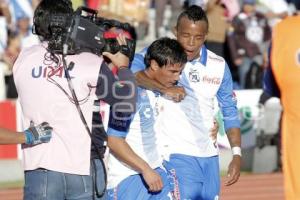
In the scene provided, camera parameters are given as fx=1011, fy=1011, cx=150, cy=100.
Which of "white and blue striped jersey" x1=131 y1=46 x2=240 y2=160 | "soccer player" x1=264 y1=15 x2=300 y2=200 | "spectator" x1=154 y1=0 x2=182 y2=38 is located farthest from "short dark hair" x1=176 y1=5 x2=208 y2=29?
"spectator" x1=154 y1=0 x2=182 y2=38

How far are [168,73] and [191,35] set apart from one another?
1.79ft

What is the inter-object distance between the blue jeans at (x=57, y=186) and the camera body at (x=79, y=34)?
69 cm

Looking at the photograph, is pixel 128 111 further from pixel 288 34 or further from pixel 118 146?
pixel 288 34

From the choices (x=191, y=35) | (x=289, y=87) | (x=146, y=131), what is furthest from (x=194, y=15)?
(x=289, y=87)

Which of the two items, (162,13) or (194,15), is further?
(162,13)

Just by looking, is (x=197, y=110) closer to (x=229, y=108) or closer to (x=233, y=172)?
(x=229, y=108)

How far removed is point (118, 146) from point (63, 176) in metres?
0.62

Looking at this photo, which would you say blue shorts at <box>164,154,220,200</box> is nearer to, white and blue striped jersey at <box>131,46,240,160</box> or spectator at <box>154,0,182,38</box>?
white and blue striped jersey at <box>131,46,240,160</box>

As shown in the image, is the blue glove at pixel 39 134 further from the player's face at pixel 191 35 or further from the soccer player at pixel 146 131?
the player's face at pixel 191 35

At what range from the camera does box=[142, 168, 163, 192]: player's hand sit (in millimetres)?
6258

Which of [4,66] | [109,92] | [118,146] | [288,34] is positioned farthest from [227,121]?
[4,66]

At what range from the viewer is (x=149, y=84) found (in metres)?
6.48

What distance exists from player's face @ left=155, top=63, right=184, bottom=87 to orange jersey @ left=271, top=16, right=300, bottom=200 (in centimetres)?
164

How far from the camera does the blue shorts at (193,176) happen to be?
688cm
